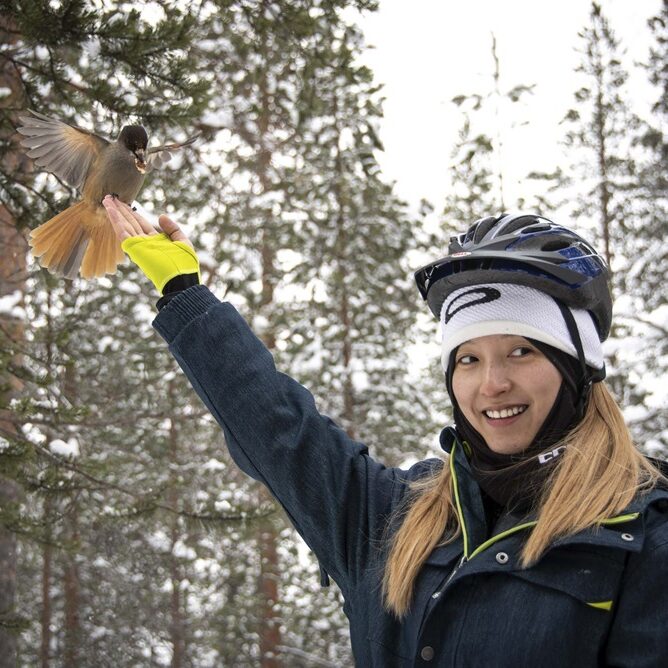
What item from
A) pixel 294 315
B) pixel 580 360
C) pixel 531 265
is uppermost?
pixel 294 315

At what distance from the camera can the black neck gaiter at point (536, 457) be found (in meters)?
2.02

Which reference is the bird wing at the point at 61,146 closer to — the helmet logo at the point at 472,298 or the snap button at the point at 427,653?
the helmet logo at the point at 472,298

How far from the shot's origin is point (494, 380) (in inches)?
81.9

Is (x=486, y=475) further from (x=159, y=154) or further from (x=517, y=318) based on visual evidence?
(x=159, y=154)

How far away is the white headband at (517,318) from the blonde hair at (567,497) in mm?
174

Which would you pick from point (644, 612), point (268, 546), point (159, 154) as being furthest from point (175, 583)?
point (644, 612)

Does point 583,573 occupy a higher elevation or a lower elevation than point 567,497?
lower

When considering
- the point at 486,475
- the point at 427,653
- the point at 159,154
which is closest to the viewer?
the point at 427,653

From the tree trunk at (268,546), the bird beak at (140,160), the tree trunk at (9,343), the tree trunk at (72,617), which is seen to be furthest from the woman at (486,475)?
the tree trunk at (72,617)

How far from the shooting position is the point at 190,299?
2357 mm

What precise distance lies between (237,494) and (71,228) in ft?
38.4

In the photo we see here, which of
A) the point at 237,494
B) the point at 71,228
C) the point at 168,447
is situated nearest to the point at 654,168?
the point at 237,494

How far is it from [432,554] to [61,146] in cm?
191

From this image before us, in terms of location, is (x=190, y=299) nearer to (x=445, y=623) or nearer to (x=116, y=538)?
(x=445, y=623)
